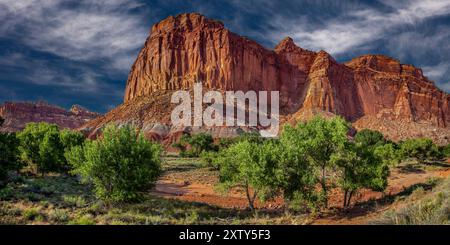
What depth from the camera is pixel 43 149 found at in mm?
40562

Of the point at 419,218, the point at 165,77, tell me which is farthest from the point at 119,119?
the point at 419,218

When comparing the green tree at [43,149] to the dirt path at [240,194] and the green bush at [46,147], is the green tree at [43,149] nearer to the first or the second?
the green bush at [46,147]

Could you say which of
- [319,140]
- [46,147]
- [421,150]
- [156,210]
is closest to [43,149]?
[46,147]

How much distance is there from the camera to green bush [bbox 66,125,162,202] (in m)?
24.1

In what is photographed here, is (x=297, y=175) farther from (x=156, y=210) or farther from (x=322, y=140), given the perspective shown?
(x=156, y=210)

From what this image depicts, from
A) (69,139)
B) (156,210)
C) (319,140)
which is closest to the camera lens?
(319,140)

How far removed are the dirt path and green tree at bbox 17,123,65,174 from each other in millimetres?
12306

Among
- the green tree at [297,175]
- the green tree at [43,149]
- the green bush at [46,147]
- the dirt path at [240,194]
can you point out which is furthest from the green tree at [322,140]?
the green tree at [43,149]

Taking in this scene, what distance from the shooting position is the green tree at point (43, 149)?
4094 centimetres

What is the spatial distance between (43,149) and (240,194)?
23.5 meters

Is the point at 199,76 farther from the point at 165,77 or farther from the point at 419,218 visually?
the point at 419,218

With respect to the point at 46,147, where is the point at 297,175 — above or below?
below
